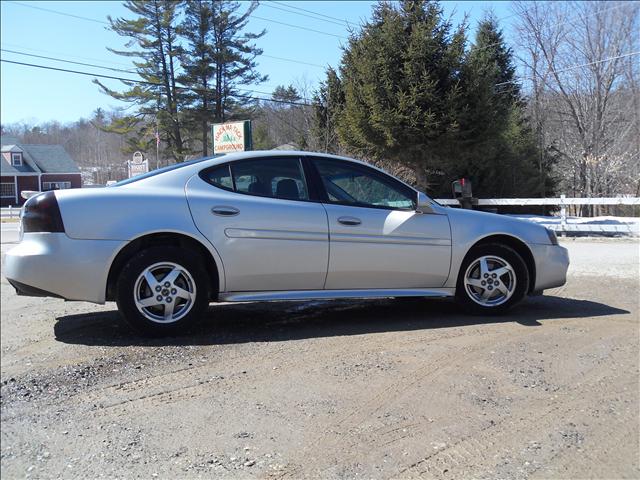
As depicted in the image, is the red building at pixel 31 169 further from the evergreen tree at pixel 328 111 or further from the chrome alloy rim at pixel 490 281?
the chrome alloy rim at pixel 490 281

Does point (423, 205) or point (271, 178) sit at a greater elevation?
point (271, 178)

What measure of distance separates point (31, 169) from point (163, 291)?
2977cm

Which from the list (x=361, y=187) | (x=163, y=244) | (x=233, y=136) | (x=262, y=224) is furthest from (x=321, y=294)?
(x=233, y=136)

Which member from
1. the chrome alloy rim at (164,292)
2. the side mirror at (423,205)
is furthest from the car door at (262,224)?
the side mirror at (423,205)

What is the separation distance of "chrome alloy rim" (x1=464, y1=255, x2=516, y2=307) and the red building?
14.1m

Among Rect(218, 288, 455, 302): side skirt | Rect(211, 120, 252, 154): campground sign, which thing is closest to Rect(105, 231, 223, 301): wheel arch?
Rect(218, 288, 455, 302): side skirt

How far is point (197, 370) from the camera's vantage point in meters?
3.91

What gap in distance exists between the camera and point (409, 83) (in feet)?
56.9

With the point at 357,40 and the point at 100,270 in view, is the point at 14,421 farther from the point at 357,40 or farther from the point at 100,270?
the point at 357,40

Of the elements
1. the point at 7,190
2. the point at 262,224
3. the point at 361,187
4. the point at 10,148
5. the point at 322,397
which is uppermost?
the point at 10,148

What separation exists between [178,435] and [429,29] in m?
16.8

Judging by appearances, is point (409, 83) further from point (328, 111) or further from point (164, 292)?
point (164, 292)

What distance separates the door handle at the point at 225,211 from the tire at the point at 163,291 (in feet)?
1.29

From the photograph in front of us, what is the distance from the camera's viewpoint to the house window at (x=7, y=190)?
119 feet
